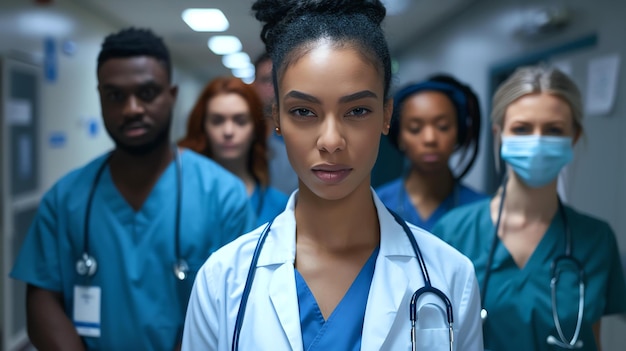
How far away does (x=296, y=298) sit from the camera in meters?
0.80

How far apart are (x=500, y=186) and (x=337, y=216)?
655 millimetres

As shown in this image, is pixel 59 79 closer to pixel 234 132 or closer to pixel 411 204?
pixel 234 132

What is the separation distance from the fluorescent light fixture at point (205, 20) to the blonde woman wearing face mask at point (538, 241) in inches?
27.2

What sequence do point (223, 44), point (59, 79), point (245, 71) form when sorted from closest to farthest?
point (223, 44), point (245, 71), point (59, 79)

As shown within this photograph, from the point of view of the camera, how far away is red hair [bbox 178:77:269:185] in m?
1.81

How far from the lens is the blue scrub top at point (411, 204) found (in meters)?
1.61

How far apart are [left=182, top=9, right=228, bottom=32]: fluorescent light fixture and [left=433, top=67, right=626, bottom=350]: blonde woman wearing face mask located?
692mm

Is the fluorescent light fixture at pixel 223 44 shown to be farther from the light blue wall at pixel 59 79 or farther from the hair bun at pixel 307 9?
the light blue wall at pixel 59 79

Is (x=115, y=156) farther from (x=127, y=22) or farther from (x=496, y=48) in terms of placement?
(x=496, y=48)

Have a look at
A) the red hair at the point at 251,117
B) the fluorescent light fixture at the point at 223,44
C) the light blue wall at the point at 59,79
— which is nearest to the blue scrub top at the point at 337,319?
the fluorescent light fixture at the point at 223,44

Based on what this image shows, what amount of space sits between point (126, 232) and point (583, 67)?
1703 mm

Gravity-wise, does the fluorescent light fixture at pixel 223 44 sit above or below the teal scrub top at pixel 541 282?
above

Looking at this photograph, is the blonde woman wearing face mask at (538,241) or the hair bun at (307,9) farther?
the blonde woman wearing face mask at (538,241)

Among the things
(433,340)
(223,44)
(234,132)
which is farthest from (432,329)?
(223,44)
